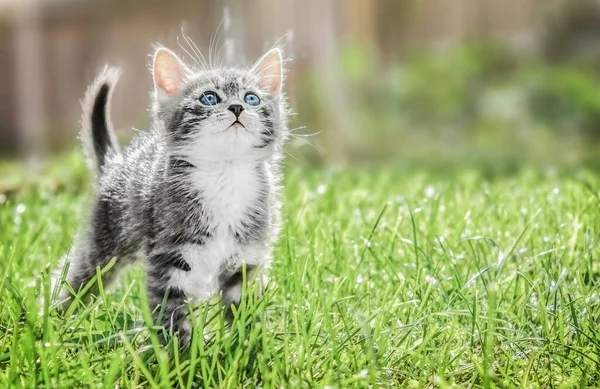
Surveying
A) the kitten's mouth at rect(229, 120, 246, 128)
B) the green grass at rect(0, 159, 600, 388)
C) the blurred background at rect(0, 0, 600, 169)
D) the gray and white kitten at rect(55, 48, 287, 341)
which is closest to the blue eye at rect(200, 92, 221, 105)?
the gray and white kitten at rect(55, 48, 287, 341)

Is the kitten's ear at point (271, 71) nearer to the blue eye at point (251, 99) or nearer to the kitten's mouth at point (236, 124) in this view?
the blue eye at point (251, 99)

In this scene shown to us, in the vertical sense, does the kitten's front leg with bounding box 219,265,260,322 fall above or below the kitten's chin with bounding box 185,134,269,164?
below

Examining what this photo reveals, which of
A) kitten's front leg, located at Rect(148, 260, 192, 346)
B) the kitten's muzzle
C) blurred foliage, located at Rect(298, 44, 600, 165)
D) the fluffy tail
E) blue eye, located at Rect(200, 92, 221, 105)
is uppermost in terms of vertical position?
blue eye, located at Rect(200, 92, 221, 105)

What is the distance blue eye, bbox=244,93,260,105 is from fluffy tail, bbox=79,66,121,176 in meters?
0.58

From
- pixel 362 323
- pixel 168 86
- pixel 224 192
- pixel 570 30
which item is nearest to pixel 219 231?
pixel 224 192

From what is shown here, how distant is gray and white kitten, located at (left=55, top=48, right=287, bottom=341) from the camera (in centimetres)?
189

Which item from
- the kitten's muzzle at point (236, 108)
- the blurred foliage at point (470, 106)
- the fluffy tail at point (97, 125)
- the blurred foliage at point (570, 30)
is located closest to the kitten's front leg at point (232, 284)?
the kitten's muzzle at point (236, 108)

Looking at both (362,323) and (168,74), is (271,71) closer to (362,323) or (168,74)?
(168,74)

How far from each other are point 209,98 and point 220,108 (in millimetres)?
67

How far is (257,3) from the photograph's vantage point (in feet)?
22.0

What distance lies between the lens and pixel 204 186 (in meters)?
1.93

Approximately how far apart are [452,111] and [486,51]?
80 cm

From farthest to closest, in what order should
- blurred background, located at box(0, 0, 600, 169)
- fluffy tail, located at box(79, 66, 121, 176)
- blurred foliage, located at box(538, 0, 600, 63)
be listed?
blurred foliage, located at box(538, 0, 600, 63) < blurred background, located at box(0, 0, 600, 169) < fluffy tail, located at box(79, 66, 121, 176)

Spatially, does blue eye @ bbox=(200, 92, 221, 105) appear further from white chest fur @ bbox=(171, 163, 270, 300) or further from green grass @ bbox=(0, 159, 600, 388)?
green grass @ bbox=(0, 159, 600, 388)
